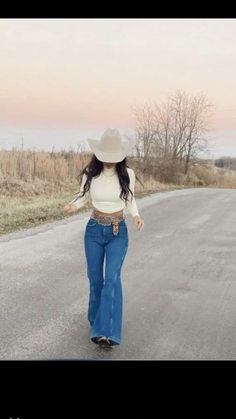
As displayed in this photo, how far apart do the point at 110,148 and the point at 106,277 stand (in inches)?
38.3

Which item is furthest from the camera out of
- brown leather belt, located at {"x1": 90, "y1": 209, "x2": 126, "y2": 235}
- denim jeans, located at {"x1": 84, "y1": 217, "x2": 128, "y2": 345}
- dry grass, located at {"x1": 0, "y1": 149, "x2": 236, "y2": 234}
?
dry grass, located at {"x1": 0, "y1": 149, "x2": 236, "y2": 234}

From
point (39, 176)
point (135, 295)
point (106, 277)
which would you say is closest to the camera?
point (106, 277)

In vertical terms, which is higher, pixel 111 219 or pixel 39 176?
pixel 111 219

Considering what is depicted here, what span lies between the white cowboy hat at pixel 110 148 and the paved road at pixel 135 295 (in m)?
1.42

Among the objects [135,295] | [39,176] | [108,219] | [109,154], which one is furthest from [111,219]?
[39,176]

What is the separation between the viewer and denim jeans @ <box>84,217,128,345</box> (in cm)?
402

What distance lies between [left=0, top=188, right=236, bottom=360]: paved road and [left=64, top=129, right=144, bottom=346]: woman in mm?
339

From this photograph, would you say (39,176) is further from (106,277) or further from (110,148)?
(106,277)

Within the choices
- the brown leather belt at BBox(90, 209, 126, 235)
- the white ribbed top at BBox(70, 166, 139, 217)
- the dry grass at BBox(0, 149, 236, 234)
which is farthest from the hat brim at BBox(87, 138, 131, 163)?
the dry grass at BBox(0, 149, 236, 234)

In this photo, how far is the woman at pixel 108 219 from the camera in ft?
13.4

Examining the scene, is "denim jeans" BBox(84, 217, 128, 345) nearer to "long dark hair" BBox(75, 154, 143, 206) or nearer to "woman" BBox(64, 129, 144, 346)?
"woman" BBox(64, 129, 144, 346)

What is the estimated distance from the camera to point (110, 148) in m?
4.14
